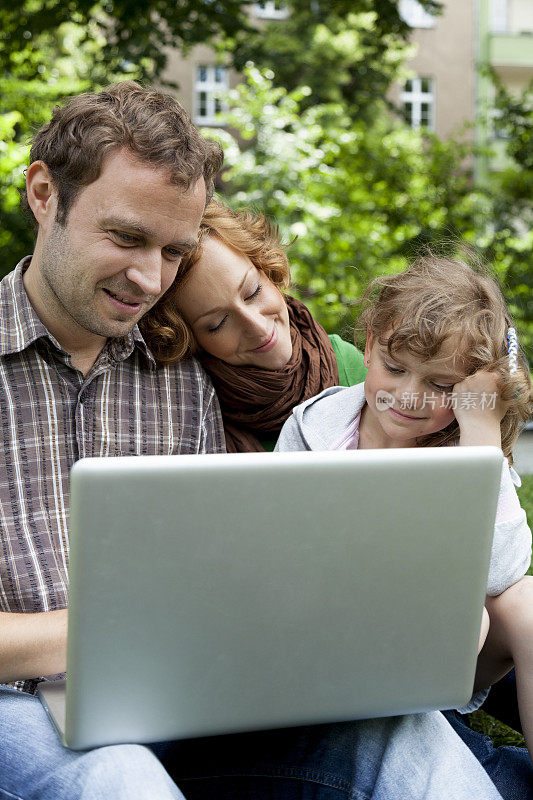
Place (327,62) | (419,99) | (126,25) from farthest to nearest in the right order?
(419,99) < (327,62) < (126,25)

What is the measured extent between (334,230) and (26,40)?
279 centimetres

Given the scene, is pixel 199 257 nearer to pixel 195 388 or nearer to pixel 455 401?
pixel 195 388

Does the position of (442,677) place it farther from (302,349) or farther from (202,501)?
(302,349)

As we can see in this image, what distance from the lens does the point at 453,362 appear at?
176 cm

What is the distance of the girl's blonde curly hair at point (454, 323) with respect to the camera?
5.80 feet

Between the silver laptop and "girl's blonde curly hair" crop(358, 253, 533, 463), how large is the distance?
26.0 inches

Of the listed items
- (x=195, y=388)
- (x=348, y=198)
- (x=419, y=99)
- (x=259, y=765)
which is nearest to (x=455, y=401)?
(x=195, y=388)

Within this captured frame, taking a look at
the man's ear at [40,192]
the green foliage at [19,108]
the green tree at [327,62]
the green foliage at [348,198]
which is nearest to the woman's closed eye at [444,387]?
the man's ear at [40,192]

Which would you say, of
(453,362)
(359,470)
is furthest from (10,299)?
(359,470)

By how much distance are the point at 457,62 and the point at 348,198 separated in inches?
499

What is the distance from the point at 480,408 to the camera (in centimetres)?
173

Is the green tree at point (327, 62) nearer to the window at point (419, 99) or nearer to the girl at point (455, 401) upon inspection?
the window at point (419, 99)

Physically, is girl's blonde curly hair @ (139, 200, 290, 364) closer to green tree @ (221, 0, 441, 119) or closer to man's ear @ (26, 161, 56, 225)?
man's ear @ (26, 161, 56, 225)

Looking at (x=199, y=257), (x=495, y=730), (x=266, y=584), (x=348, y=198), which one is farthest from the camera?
(x=348, y=198)
